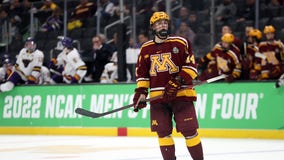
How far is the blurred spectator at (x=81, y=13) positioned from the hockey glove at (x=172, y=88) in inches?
366

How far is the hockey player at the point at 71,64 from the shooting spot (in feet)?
49.6

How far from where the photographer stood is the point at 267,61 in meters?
13.1

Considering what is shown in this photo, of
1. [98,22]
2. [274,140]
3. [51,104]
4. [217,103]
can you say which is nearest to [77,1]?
[98,22]

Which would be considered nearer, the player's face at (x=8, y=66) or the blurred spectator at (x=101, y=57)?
the blurred spectator at (x=101, y=57)

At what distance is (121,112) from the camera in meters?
14.0

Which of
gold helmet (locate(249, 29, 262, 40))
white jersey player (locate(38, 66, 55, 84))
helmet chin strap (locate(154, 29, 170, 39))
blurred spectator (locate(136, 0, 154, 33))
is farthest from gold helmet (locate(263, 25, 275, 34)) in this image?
helmet chin strap (locate(154, 29, 170, 39))

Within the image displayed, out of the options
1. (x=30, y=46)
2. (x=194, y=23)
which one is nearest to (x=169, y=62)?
(x=194, y=23)

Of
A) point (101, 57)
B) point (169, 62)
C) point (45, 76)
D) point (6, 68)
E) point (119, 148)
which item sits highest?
point (169, 62)

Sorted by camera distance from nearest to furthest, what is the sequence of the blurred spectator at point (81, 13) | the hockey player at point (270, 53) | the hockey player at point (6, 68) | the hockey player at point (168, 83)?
the hockey player at point (168, 83) < the hockey player at point (270, 53) < the hockey player at point (6, 68) < the blurred spectator at point (81, 13)

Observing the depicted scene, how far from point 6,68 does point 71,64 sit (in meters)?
1.70

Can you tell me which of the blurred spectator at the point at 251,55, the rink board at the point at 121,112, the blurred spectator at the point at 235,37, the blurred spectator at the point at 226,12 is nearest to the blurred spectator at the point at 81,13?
the rink board at the point at 121,112

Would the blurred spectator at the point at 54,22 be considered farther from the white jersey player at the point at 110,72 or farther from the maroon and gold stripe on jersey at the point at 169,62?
the maroon and gold stripe on jersey at the point at 169,62

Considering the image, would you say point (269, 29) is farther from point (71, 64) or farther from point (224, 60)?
point (71, 64)

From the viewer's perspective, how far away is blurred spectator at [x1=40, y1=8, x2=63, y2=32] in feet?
57.0
